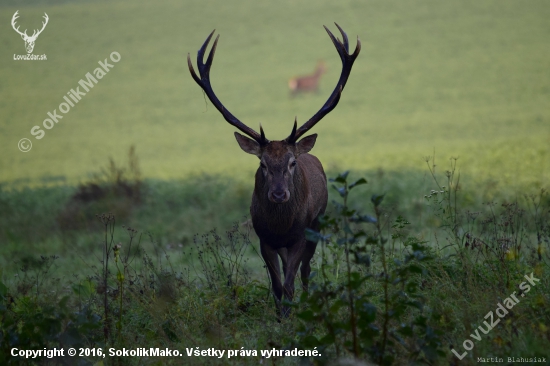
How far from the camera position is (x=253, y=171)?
22.7 metres

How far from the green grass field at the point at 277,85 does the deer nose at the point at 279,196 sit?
45.6ft

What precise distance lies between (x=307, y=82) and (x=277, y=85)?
8.26 ft

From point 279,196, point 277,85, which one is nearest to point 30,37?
point 277,85

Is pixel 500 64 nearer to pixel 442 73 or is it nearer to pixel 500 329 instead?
pixel 442 73

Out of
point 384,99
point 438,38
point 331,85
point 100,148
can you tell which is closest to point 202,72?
point 100,148

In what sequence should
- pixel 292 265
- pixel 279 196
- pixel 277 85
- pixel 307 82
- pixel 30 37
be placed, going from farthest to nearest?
pixel 30 37 → pixel 277 85 → pixel 307 82 → pixel 292 265 → pixel 279 196

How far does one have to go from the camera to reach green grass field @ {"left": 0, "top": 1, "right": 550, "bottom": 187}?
2759cm

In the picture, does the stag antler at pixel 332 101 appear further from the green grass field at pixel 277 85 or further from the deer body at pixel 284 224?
the green grass field at pixel 277 85

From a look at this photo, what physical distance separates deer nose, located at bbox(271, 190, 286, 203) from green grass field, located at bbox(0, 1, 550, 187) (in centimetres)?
1390

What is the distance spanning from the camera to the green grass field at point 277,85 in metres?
27.6

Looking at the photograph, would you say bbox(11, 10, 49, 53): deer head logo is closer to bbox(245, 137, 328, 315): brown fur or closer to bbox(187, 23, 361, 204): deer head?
bbox(187, 23, 361, 204): deer head

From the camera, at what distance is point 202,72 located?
8422mm

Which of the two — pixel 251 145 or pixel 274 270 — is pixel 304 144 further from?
pixel 274 270

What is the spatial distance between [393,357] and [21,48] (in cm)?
3710
